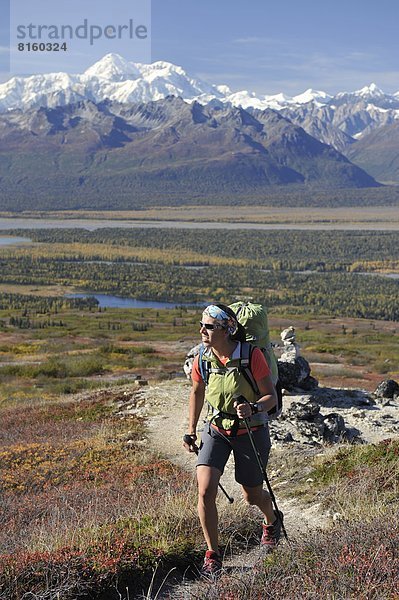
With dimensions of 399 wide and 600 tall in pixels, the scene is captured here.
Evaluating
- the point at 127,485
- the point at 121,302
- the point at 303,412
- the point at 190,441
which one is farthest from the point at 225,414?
the point at 121,302

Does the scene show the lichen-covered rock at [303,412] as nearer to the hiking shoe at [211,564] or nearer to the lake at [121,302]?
the hiking shoe at [211,564]

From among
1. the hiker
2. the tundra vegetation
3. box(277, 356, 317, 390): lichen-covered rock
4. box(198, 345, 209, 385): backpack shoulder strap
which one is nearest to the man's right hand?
the hiker

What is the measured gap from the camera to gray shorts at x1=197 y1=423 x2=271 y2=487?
20.3 ft

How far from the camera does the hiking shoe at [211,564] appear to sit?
5.93 metres

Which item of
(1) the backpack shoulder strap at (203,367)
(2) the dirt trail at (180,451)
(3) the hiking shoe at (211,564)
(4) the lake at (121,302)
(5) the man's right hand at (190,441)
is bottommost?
(4) the lake at (121,302)

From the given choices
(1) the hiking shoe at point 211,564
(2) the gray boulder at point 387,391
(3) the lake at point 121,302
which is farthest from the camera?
(3) the lake at point 121,302

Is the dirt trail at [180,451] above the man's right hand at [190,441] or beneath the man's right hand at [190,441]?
beneath

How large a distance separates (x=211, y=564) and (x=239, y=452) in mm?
891

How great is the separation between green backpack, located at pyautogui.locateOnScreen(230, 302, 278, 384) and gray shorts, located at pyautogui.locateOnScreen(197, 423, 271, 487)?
21.5 inches

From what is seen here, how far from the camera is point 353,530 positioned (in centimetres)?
589

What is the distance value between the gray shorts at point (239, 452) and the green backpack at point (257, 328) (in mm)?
547

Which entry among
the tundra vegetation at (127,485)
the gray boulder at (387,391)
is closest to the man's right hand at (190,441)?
the tundra vegetation at (127,485)

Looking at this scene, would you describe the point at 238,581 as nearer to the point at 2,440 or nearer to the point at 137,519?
the point at 137,519

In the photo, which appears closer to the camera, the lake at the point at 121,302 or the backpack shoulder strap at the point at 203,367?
the backpack shoulder strap at the point at 203,367
